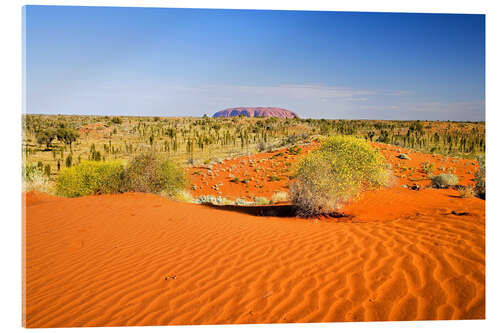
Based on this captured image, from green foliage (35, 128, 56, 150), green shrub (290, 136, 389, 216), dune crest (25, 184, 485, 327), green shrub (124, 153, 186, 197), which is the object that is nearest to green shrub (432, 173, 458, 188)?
green shrub (290, 136, 389, 216)

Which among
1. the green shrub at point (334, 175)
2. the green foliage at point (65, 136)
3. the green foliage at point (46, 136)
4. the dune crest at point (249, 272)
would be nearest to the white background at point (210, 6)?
the dune crest at point (249, 272)

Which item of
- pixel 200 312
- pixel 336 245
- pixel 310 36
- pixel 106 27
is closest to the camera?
pixel 200 312

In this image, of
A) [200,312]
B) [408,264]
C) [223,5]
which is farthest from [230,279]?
[223,5]

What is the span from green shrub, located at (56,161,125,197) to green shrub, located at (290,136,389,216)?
19.8ft

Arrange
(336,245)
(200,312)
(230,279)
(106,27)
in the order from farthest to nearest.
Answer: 1. (106,27)
2. (336,245)
3. (230,279)
4. (200,312)

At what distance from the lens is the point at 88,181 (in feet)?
34.7

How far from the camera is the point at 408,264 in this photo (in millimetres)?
4074

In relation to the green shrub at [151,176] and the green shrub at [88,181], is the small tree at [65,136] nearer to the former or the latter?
the green shrub at [88,181]

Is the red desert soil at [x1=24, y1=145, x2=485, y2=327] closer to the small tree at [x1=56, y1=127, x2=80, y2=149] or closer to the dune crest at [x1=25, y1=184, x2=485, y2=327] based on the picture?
the dune crest at [x1=25, y1=184, x2=485, y2=327]

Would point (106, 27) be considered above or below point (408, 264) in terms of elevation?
above

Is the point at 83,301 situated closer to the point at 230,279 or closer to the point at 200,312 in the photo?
the point at 200,312

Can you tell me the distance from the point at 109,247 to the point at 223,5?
4.38m

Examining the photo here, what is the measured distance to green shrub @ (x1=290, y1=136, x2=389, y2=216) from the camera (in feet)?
Answer: 27.0
